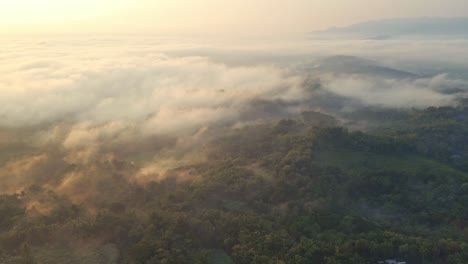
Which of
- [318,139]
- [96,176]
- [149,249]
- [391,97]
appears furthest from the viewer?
[391,97]

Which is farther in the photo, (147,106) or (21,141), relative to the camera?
(147,106)

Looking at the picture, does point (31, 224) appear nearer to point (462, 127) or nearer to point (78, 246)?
point (78, 246)

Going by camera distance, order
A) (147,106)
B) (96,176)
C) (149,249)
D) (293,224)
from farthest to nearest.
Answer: (147,106)
(96,176)
(293,224)
(149,249)

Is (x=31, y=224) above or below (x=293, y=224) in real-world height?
above

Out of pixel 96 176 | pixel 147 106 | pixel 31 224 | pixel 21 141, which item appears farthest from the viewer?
pixel 147 106

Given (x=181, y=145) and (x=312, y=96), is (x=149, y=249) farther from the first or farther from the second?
(x=312, y=96)

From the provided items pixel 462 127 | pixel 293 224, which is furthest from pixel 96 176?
pixel 462 127

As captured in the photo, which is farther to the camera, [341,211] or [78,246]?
[341,211]

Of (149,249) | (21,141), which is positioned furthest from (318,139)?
(21,141)

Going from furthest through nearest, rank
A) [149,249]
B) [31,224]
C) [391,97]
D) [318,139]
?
[391,97] < [318,139] < [31,224] < [149,249]
